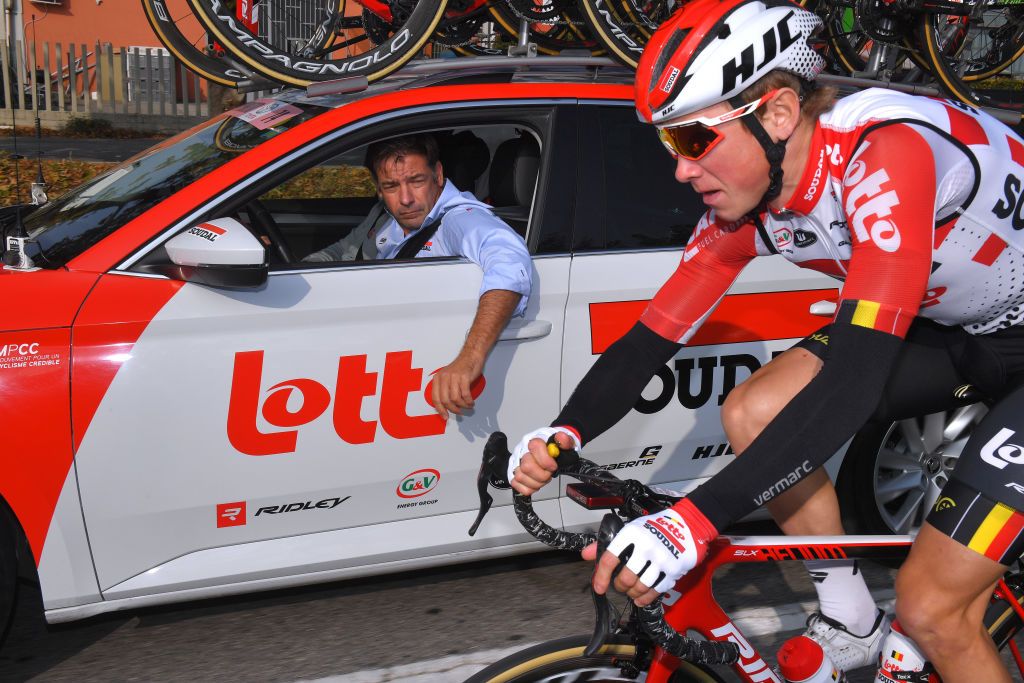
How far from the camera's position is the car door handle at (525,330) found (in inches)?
140

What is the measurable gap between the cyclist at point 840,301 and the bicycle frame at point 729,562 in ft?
0.33

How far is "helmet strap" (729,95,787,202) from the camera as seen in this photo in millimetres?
2291

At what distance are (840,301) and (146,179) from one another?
7.92 ft

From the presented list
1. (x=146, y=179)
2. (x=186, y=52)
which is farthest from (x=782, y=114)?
(x=186, y=52)

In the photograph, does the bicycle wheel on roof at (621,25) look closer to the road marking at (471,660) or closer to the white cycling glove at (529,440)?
the road marking at (471,660)

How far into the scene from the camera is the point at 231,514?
332 centimetres

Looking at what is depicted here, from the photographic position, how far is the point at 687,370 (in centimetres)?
382

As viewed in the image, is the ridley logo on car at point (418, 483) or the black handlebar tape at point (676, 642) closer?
the black handlebar tape at point (676, 642)

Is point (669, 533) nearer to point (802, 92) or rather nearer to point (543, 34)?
point (802, 92)

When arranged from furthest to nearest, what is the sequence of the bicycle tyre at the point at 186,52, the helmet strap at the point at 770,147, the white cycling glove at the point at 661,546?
the bicycle tyre at the point at 186,52, the helmet strap at the point at 770,147, the white cycling glove at the point at 661,546

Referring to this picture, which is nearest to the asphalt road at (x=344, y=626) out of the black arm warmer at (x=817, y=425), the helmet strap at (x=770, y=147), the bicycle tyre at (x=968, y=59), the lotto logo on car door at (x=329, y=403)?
the lotto logo on car door at (x=329, y=403)

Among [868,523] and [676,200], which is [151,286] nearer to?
[676,200]

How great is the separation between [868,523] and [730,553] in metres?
2.10

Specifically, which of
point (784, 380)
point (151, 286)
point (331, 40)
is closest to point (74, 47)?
point (331, 40)
